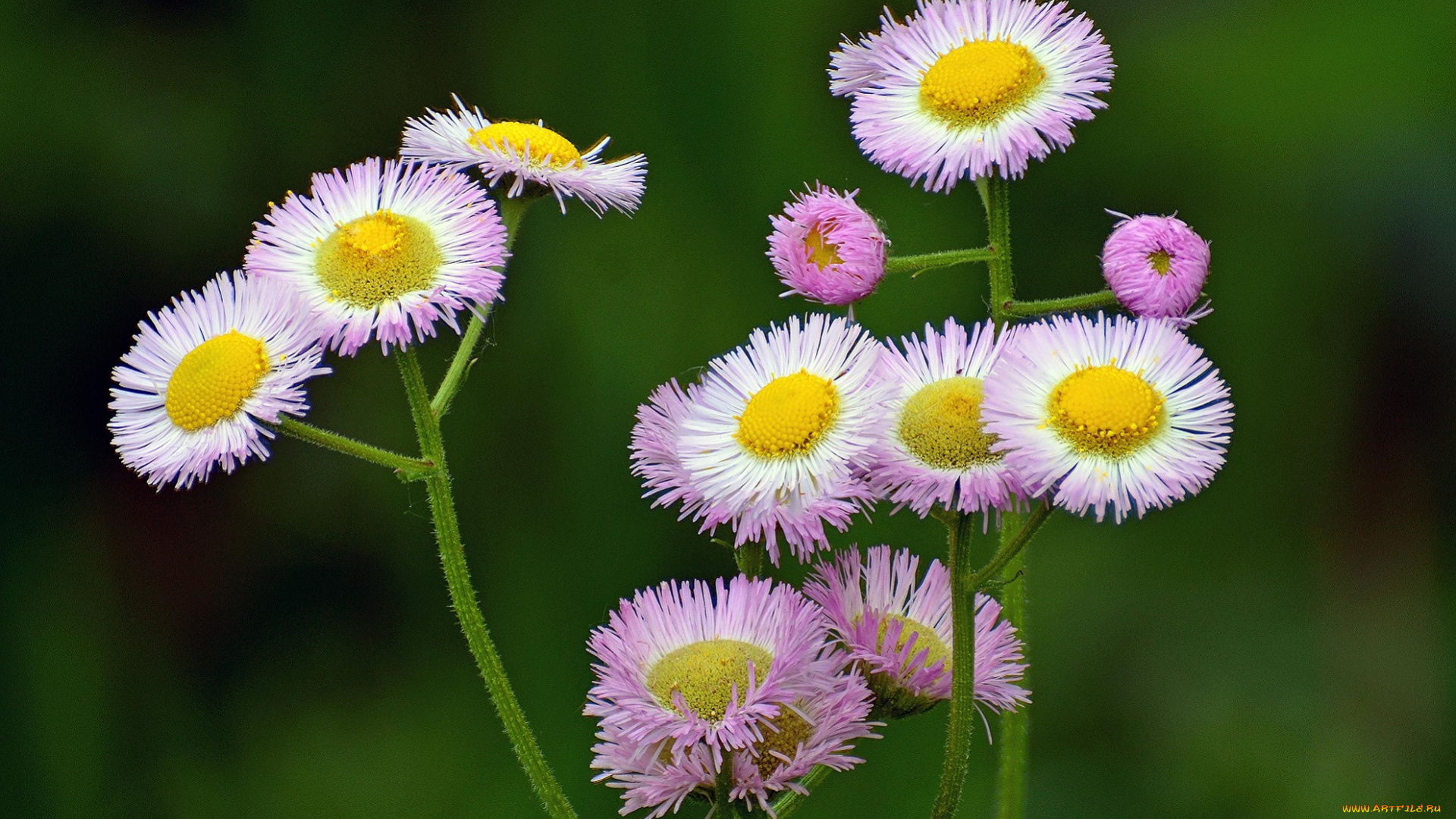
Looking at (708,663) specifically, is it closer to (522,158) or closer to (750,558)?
(750,558)

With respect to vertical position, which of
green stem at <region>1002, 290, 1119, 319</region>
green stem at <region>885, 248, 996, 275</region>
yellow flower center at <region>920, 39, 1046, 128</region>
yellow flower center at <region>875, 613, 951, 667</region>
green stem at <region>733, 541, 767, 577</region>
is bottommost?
yellow flower center at <region>875, 613, 951, 667</region>

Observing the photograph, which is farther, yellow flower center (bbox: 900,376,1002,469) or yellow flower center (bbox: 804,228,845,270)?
yellow flower center (bbox: 804,228,845,270)

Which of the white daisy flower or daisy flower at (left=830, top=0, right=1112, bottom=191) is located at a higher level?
daisy flower at (left=830, top=0, right=1112, bottom=191)

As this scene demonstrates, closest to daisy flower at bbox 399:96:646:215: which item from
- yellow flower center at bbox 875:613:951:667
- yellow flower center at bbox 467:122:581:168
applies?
yellow flower center at bbox 467:122:581:168

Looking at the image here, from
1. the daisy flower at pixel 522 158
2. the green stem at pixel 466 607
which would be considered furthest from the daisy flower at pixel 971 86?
the green stem at pixel 466 607

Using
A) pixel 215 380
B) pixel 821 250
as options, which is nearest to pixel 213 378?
pixel 215 380

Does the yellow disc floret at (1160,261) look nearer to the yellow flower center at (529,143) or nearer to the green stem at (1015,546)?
the green stem at (1015,546)

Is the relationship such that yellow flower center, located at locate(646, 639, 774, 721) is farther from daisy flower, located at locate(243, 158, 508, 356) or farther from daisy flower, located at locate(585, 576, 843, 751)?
daisy flower, located at locate(243, 158, 508, 356)

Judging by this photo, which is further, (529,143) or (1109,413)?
(529,143)
